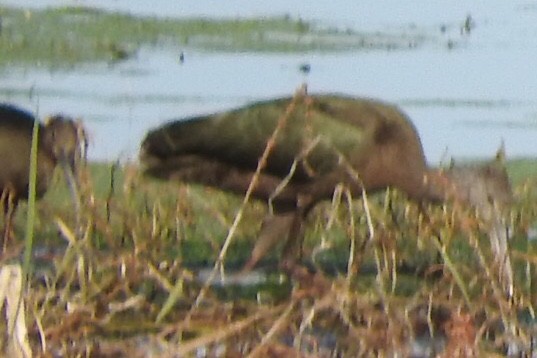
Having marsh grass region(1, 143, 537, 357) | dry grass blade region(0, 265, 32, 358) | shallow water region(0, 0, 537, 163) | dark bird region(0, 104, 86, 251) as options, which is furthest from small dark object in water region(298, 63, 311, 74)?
dry grass blade region(0, 265, 32, 358)

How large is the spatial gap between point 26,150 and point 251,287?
75cm

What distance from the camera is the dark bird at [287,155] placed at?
2.73 m

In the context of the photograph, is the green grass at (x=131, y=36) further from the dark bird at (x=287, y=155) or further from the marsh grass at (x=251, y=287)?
the marsh grass at (x=251, y=287)

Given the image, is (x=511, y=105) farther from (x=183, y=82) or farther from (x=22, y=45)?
(x=22, y=45)

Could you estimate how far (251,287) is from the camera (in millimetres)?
2623

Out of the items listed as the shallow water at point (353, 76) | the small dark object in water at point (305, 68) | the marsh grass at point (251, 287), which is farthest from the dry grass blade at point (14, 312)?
the small dark object in water at point (305, 68)

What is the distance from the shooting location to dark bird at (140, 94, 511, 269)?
2.73 m

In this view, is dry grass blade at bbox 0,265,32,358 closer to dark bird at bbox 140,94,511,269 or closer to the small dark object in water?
dark bird at bbox 140,94,511,269

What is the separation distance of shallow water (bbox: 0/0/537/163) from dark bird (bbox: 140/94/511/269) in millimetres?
60

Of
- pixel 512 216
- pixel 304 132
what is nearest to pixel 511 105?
pixel 512 216

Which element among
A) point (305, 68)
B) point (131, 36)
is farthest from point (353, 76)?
point (131, 36)

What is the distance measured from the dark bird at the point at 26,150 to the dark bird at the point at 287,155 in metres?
0.22

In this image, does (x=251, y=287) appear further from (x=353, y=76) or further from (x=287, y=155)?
(x=353, y=76)

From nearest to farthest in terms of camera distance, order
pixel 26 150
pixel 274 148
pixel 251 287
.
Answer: pixel 251 287
pixel 274 148
pixel 26 150
